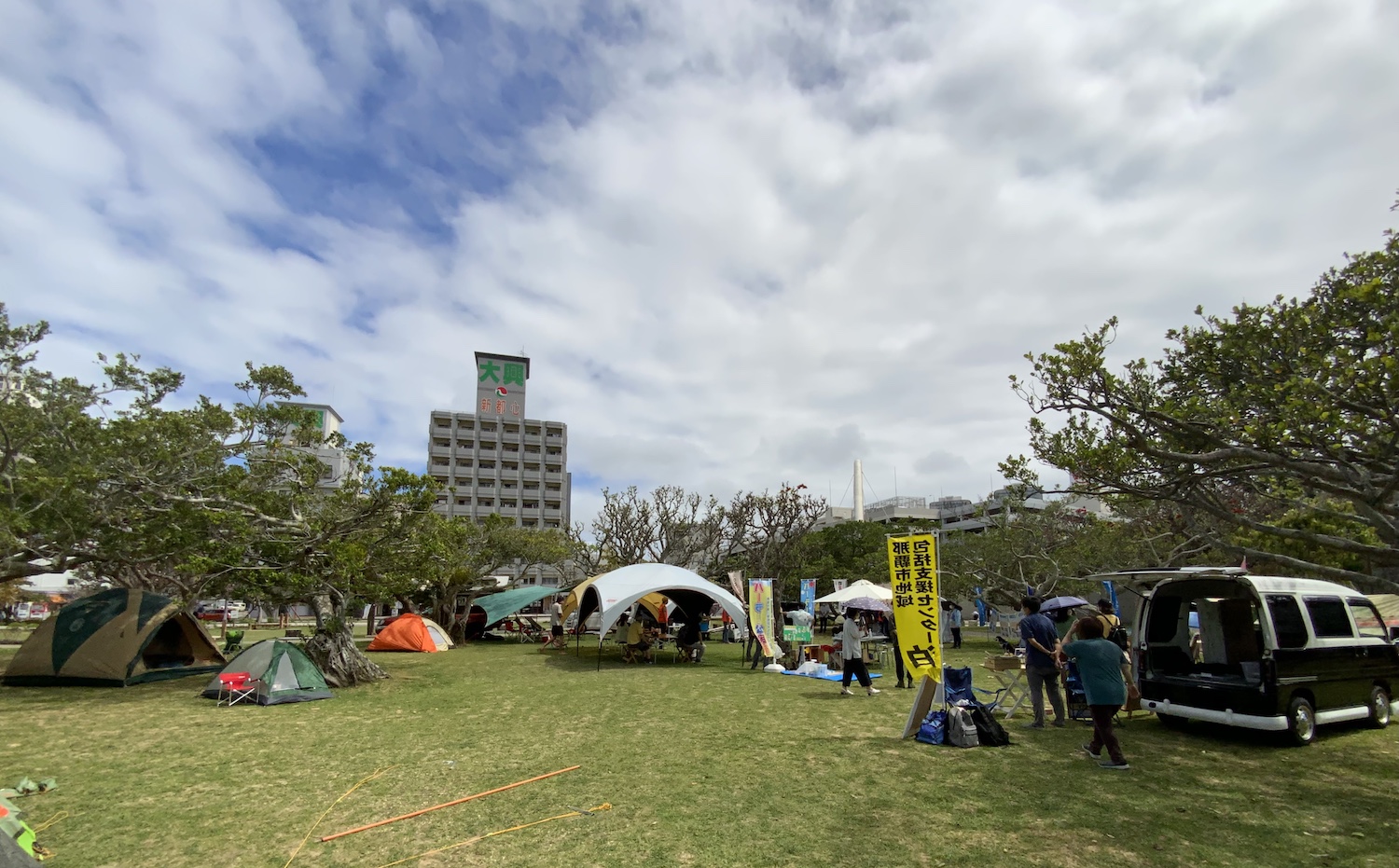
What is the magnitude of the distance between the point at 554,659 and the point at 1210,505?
45.1 ft

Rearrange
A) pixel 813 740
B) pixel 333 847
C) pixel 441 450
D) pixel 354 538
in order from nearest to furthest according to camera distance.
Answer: pixel 333 847 < pixel 813 740 < pixel 354 538 < pixel 441 450

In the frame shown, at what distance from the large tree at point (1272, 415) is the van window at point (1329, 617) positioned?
36 cm

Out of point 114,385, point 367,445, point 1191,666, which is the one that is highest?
point 114,385

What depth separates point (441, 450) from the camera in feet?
244

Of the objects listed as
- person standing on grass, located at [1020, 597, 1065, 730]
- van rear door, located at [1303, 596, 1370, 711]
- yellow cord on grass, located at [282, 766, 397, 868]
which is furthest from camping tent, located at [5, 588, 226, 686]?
van rear door, located at [1303, 596, 1370, 711]

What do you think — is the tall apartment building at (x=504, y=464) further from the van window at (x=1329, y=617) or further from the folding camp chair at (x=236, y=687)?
the van window at (x=1329, y=617)

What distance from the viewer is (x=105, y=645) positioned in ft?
40.0

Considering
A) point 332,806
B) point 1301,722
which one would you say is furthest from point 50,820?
point 1301,722

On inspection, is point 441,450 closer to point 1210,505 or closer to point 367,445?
point 367,445

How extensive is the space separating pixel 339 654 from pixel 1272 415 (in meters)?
13.7

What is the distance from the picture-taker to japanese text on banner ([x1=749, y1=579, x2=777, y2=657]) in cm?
1483

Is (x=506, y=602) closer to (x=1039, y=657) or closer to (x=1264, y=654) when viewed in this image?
(x=1039, y=657)

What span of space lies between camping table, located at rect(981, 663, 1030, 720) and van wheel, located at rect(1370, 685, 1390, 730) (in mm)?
3623

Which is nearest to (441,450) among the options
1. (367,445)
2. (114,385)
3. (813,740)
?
(114,385)
